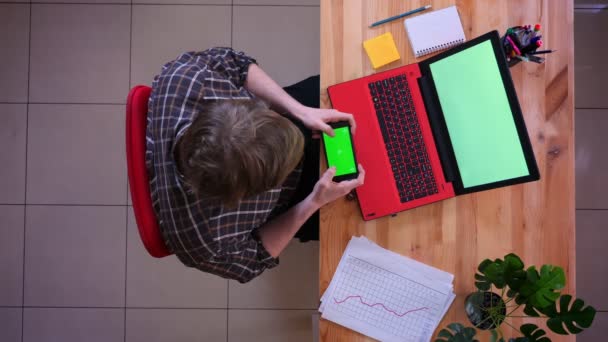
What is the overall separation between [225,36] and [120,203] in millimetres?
897

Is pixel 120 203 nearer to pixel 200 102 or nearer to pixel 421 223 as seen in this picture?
pixel 200 102

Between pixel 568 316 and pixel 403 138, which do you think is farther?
pixel 403 138

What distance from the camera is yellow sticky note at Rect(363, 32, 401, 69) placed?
1189 mm

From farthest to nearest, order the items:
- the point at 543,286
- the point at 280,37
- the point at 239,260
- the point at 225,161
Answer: the point at 280,37, the point at 239,260, the point at 543,286, the point at 225,161

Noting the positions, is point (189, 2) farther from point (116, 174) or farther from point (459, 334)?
Answer: point (459, 334)

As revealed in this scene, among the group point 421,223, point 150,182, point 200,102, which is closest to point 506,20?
point 421,223

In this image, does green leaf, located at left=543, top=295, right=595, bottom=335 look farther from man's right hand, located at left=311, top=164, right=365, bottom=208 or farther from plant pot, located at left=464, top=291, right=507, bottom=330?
man's right hand, located at left=311, top=164, right=365, bottom=208

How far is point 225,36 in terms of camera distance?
1.93m

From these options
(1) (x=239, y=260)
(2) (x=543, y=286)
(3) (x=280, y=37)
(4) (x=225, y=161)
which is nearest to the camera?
(4) (x=225, y=161)

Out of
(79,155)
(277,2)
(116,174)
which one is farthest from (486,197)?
(79,155)

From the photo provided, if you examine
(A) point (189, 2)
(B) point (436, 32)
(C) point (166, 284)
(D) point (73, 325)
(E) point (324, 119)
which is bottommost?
(D) point (73, 325)

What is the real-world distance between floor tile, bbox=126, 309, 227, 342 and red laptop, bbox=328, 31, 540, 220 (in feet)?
3.66

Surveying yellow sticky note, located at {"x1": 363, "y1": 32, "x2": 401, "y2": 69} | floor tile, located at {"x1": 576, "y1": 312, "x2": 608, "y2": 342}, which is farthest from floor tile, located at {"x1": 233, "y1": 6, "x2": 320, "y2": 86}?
floor tile, located at {"x1": 576, "y1": 312, "x2": 608, "y2": 342}

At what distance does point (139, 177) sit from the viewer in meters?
0.91
